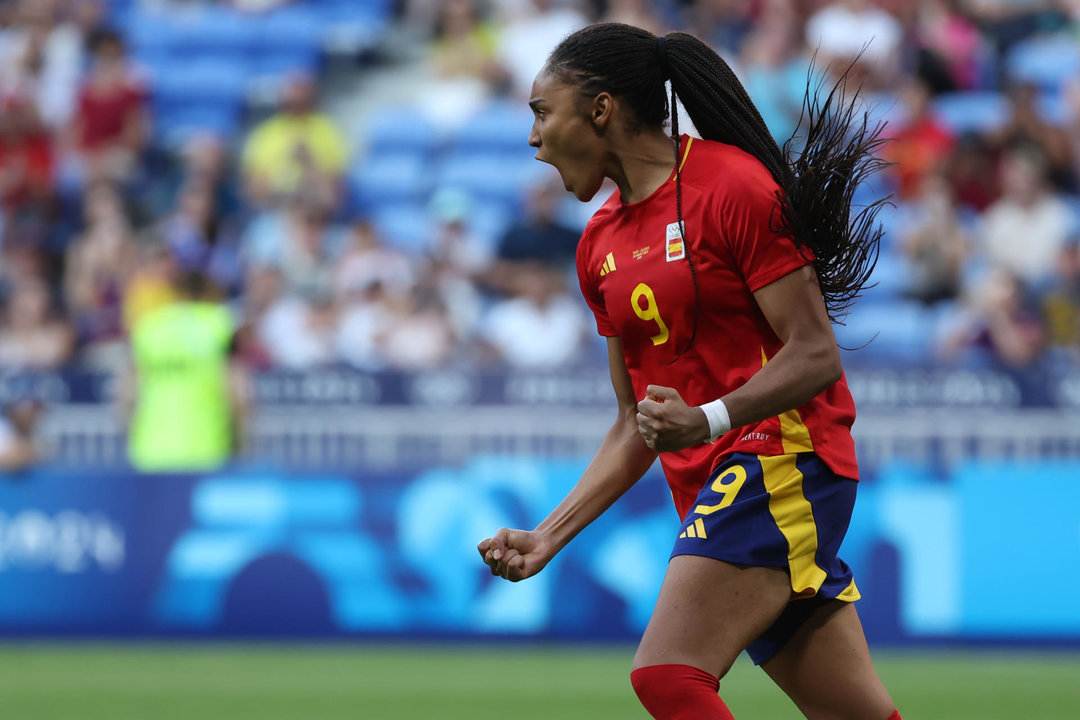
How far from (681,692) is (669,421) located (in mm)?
635

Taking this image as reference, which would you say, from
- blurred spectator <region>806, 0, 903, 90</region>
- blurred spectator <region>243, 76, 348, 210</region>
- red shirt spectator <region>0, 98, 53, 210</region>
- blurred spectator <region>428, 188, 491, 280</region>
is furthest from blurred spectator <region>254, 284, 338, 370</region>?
blurred spectator <region>806, 0, 903, 90</region>

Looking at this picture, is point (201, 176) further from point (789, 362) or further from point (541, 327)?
point (789, 362)

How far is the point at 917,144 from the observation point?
13219 mm

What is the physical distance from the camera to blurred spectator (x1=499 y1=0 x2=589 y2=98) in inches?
576

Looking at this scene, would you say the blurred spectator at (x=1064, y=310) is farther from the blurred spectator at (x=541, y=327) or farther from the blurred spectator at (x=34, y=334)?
the blurred spectator at (x=34, y=334)

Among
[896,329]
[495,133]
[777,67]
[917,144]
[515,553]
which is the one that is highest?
[777,67]

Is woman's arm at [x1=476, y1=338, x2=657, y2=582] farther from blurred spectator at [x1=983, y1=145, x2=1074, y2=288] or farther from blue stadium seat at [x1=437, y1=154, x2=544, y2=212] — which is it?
blue stadium seat at [x1=437, y1=154, x2=544, y2=212]

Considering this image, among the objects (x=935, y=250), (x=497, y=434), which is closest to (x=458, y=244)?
(x=497, y=434)

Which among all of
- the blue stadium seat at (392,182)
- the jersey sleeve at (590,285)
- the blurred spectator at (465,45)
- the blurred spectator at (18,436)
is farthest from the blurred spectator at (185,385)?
the jersey sleeve at (590,285)

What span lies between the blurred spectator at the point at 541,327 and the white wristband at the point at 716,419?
801 centimetres

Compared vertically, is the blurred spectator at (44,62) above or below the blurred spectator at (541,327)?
above

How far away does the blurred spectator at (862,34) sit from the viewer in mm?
13852

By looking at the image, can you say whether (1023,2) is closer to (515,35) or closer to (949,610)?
(515,35)

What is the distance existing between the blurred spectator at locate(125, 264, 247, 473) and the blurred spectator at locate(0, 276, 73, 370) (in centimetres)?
162
